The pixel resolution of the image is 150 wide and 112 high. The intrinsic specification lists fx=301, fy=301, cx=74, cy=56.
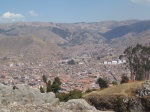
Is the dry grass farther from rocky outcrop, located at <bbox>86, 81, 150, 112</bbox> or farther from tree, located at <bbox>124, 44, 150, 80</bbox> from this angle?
tree, located at <bbox>124, 44, 150, 80</bbox>

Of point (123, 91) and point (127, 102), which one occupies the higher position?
point (123, 91)

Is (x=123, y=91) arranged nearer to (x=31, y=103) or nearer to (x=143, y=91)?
(x=143, y=91)

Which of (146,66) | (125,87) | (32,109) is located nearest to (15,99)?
(32,109)

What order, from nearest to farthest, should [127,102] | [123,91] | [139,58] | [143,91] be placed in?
[127,102] < [143,91] < [123,91] < [139,58]

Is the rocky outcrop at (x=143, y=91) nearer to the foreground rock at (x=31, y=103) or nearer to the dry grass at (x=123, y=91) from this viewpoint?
the dry grass at (x=123, y=91)

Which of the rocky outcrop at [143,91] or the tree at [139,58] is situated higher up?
the tree at [139,58]

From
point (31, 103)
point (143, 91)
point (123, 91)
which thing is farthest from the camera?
point (123, 91)

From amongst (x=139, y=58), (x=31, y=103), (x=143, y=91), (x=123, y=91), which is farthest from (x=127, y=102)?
(x=139, y=58)

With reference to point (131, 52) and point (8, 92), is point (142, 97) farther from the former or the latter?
point (131, 52)

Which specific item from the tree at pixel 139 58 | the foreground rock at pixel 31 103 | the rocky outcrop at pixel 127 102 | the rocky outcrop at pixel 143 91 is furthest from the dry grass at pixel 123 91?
the tree at pixel 139 58
